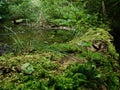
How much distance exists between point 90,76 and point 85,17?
336cm

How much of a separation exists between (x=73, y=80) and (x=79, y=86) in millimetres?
89

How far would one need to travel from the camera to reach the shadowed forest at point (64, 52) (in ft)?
8.77

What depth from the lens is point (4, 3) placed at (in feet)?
24.9

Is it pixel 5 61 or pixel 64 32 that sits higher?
pixel 5 61

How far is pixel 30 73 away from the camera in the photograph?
8.84ft

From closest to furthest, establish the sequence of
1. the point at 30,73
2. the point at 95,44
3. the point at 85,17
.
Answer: the point at 30,73, the point at 95,44, the point at 85,17

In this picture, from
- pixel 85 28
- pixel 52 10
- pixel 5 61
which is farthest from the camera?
pixel 52 10

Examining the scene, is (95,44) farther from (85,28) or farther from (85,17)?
(85,17)

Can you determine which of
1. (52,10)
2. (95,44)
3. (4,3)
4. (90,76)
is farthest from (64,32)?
(90,76)

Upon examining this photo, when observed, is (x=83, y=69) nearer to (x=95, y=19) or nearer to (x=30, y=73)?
(x=30, y=73)

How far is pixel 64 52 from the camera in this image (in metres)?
3.42

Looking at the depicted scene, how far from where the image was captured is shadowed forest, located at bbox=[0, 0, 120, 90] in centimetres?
267

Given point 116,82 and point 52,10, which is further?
point 52,10

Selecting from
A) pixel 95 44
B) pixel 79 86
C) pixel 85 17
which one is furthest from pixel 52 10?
pixel 79 86
